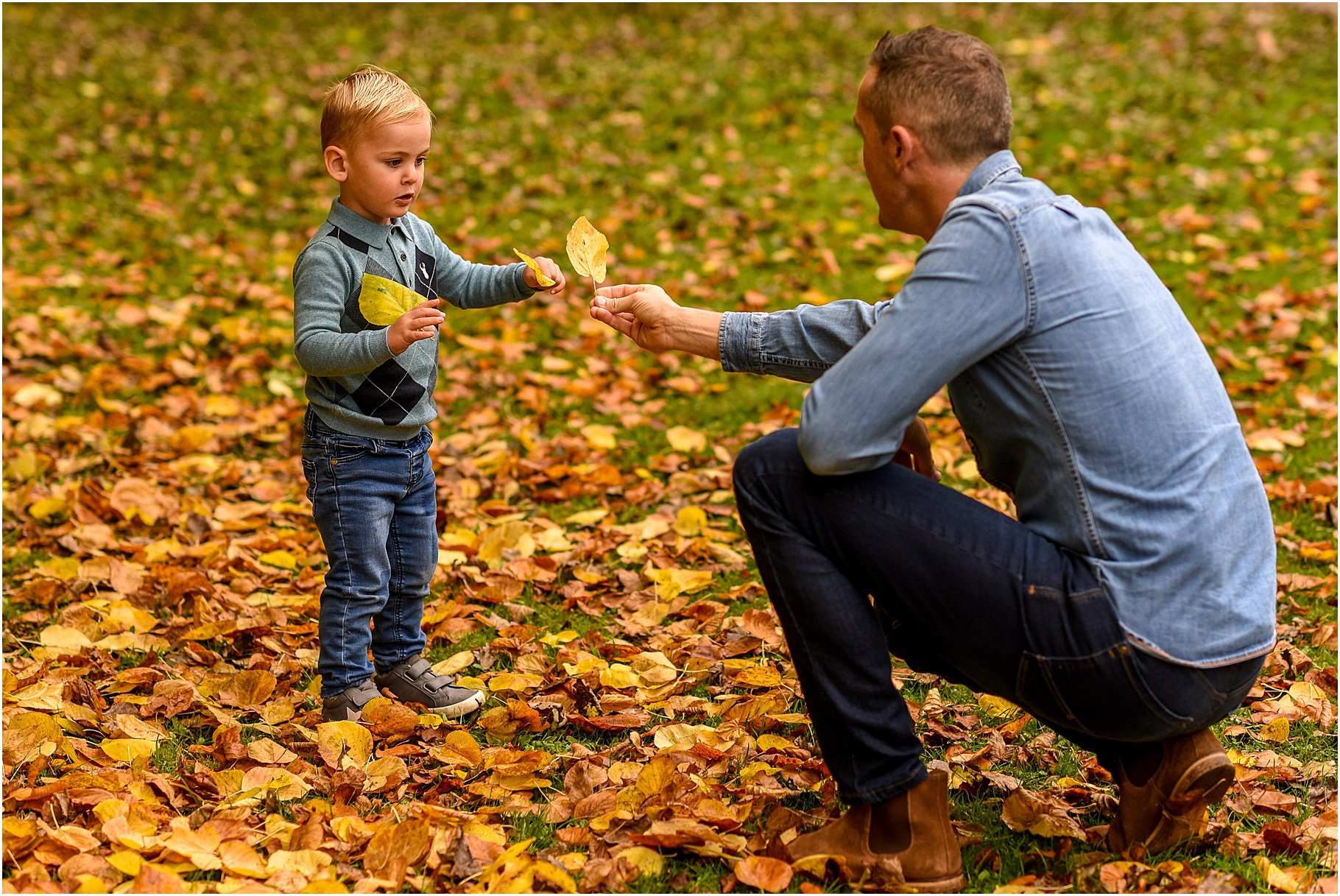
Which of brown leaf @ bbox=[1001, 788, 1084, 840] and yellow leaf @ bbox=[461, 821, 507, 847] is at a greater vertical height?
yellow leaf @ bbox=[461, 821, 507, 847]

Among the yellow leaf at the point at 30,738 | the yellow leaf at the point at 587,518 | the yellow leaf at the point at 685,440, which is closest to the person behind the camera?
the yellow leaf at the point at 30,738

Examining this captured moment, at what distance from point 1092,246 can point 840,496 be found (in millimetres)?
572

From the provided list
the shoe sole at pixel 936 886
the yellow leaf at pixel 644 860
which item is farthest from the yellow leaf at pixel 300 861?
the shoe sole at pixel 936 886

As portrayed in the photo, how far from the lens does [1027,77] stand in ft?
29.6

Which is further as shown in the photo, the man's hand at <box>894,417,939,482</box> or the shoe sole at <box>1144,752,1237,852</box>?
the man's hand at <box>894,417,939,482</box>

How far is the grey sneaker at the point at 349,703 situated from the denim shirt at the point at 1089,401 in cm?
132

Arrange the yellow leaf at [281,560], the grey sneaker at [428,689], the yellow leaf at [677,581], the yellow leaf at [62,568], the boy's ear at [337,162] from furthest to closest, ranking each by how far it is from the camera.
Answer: the yellow leaf at [281,560] < the yellow leaf at [62,568] < the yellow leaf at [677,581] < the grey sneaker at [428,689] < the boy's ear at [337,162]

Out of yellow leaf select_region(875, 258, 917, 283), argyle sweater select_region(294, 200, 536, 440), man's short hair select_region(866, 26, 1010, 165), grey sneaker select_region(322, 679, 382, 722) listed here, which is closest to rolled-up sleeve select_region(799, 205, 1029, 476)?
man's short hair select_region(866, 26, 1010, 165)

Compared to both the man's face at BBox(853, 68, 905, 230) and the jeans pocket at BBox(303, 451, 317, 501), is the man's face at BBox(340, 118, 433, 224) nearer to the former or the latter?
the jeans pocket at BBox(303, 451, 317, 501)

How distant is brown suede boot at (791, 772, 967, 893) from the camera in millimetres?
2105

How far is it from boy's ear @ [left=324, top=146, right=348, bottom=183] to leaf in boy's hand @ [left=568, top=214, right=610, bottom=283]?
1.64 ft

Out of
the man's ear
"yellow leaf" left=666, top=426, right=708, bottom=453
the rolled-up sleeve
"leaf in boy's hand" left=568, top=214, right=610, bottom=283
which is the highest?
the man's ear

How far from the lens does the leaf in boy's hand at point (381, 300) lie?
8.46 ft

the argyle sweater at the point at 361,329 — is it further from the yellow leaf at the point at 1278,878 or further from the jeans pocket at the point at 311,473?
the yellow leaf at the point at 1278,878
